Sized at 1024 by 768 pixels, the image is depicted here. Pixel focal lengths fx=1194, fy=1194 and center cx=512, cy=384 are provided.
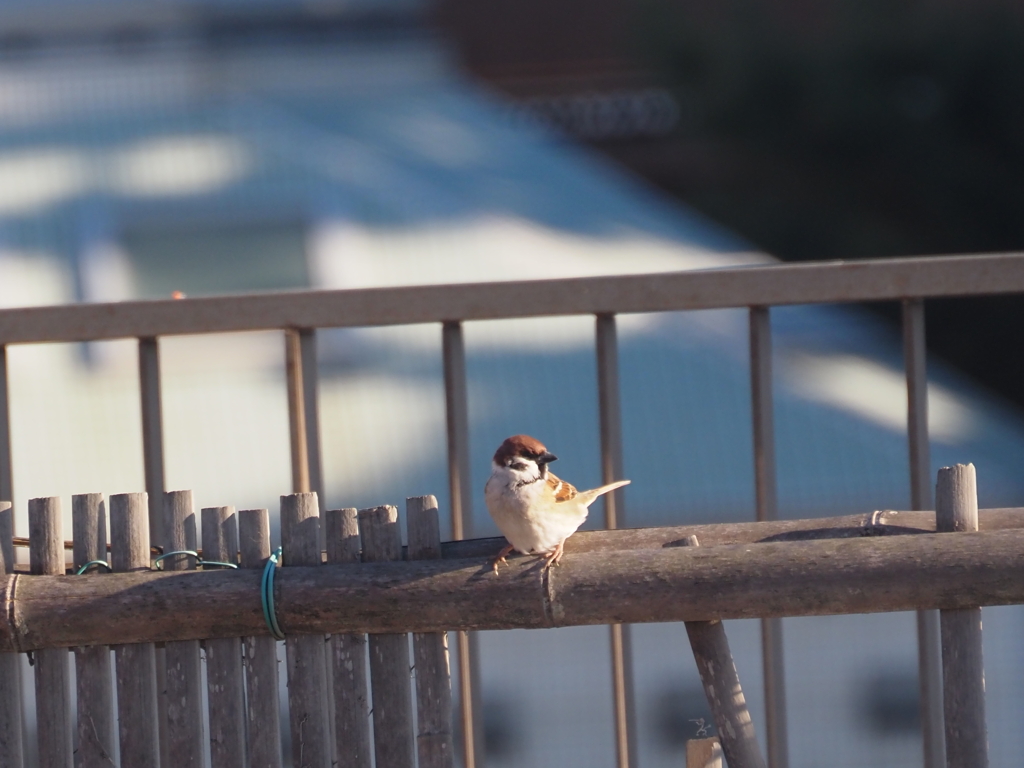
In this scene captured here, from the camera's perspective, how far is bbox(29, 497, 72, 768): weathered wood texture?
226 cm

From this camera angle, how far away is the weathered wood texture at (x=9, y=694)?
2.28 m

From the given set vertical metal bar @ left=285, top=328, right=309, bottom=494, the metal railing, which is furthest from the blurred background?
the metal railing

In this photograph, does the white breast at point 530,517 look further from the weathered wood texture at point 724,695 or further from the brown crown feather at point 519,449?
→ the weathered wood texture at point 724,695

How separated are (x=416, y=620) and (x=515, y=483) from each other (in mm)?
334

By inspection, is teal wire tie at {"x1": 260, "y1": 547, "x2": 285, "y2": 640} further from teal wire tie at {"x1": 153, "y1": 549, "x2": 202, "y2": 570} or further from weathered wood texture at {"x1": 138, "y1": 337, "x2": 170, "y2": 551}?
weathered wood texture at {"x1": 138, "y1": 337, "x2": 170, "y2": 551}

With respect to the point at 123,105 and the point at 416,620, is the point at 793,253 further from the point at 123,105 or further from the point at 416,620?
the point at 416,620

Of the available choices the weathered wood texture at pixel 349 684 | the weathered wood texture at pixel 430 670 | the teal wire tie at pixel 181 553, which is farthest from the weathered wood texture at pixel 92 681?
the weathered wood texture at pixel 430 670

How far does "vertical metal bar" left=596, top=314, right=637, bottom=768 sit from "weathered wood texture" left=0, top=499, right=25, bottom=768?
3.93ft

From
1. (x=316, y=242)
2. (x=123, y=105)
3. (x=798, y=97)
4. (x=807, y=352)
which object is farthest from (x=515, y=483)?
(x=798, y=97)

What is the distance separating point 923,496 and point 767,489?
0.33 metres

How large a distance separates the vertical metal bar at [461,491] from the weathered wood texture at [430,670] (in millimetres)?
329

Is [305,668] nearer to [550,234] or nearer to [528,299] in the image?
[528,299]

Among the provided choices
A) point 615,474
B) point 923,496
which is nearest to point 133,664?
point 615,474

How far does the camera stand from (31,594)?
2209 millimetres
